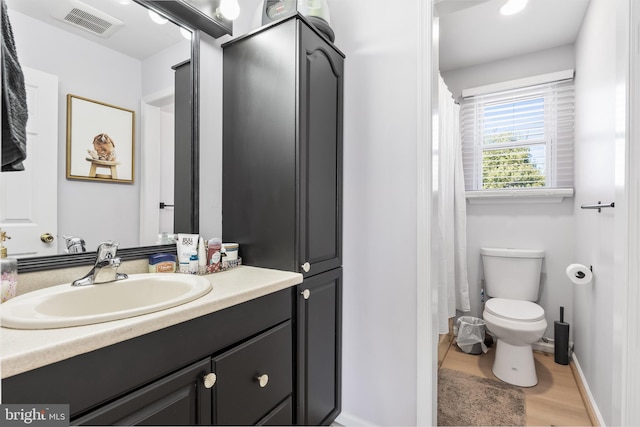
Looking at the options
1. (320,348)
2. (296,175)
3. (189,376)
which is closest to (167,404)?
(189,376)

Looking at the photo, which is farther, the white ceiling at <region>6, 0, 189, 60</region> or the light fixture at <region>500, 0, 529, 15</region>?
the light fixture at <region>500, 0, 529, 15</region>

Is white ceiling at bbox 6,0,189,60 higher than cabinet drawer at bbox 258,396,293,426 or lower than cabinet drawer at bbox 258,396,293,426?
higher

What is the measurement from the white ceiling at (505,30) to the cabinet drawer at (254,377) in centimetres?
215

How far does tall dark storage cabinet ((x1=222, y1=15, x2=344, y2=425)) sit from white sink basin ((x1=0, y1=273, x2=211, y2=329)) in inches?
14.9

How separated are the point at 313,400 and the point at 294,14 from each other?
62.8 inches

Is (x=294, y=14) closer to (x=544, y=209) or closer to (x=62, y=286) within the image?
(x=62, y=286)

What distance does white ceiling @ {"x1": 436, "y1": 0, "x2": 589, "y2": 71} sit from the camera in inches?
77.0

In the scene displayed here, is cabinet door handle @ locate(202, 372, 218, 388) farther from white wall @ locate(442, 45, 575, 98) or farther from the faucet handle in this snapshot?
white wall @ locate(442, 45, 575, 98)

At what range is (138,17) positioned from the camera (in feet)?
3.79

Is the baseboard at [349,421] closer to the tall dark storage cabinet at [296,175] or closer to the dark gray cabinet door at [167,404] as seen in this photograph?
the tall dark storage cabinet at [296,175]

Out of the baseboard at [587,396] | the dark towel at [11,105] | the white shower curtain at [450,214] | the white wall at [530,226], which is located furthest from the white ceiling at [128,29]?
the baseboard at [587,396]

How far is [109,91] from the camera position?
1.10 m

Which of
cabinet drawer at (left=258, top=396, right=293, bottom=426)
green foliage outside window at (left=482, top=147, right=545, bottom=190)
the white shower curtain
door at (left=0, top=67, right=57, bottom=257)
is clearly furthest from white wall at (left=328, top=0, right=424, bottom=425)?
green foliage outside window at (left=482, top=147, right=545, bottom=190)

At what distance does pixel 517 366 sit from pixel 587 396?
0.35 m
